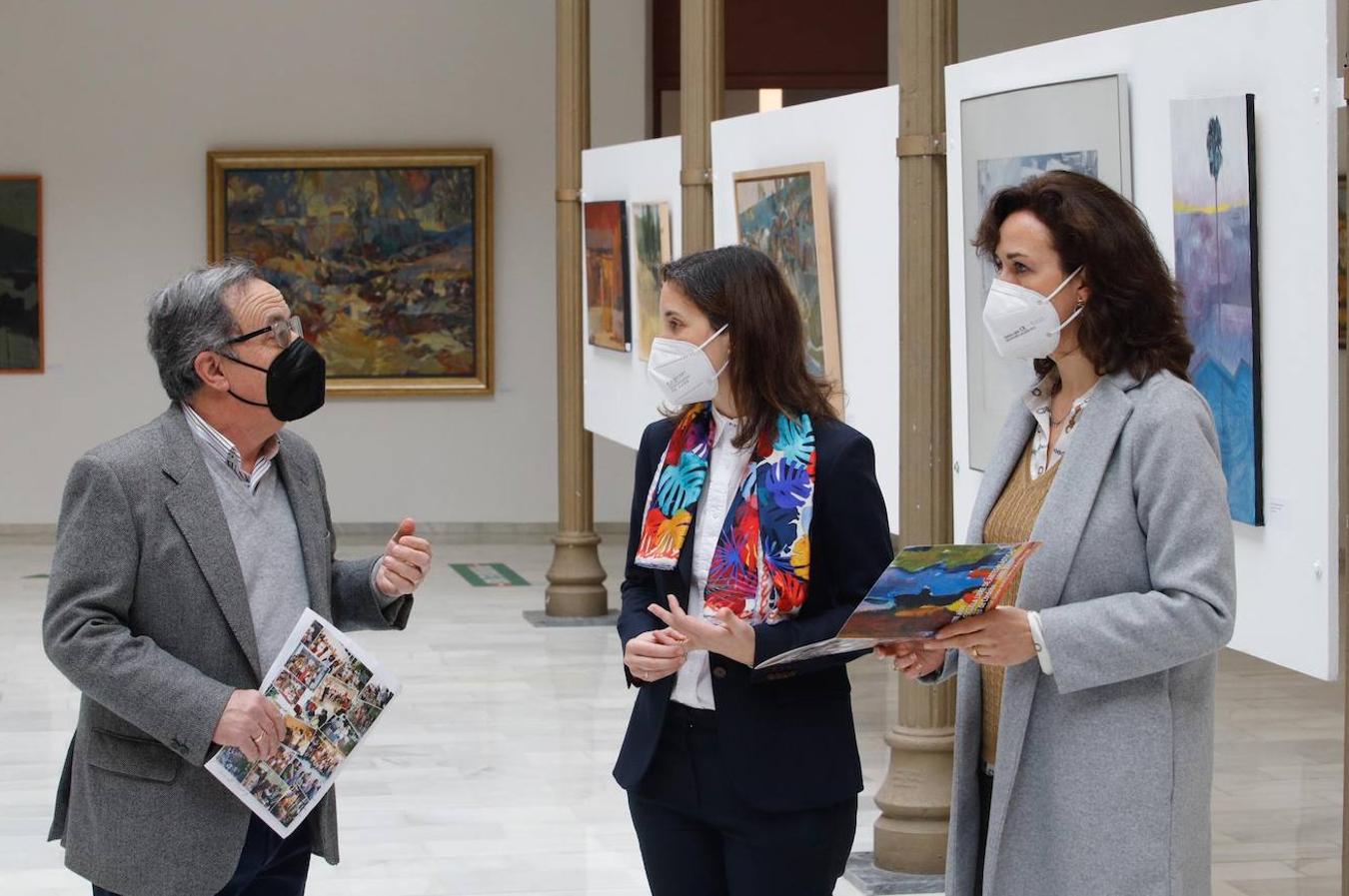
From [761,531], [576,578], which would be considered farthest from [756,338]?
[576,578]

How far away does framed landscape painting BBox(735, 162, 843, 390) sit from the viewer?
7004mm

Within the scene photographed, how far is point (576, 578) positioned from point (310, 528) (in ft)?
28.3

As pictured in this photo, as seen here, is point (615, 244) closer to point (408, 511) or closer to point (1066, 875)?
point (408, 511)

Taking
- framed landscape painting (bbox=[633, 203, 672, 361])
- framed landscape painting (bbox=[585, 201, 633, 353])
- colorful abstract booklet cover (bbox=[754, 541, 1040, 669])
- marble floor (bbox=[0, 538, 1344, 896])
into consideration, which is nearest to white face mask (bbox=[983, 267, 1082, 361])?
colorful abstract booklet cover (bbox=[754, 541, 1040, 669])

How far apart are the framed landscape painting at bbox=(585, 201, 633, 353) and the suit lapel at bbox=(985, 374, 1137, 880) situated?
7891mm

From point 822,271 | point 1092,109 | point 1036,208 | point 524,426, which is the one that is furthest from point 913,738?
point 524,426

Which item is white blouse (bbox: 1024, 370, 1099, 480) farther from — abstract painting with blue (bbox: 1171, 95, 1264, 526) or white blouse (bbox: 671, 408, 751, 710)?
abstract painting with blue (bbox: 1171, 95, 1264, 526)

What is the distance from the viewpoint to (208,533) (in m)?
3.38

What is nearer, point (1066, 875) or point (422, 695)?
point (1066, 875)

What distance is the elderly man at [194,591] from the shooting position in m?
3.27

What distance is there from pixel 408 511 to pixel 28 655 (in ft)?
18.7

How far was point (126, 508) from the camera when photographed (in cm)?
332

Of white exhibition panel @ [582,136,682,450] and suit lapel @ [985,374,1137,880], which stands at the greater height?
white exhibition panel @ [582,136,682,450]

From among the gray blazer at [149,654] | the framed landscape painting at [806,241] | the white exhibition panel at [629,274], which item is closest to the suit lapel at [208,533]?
the gray blazer at [149,654]
